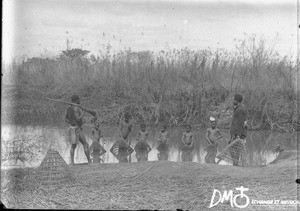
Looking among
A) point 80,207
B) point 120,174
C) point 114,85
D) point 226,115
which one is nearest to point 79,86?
point 114,85

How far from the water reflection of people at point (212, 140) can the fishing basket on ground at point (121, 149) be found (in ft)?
4.13

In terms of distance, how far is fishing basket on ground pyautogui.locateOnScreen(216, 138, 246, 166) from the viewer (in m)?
6.64

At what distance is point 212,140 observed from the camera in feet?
24.2

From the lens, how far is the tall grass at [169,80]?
1043 cm

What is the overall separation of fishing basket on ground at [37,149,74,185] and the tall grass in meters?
5.13

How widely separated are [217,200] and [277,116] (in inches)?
238

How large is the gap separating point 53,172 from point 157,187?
3.96ft

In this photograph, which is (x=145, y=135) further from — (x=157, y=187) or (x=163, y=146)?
(x=157, y=187)

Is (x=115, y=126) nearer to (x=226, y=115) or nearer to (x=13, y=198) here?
(x=226, y=115)

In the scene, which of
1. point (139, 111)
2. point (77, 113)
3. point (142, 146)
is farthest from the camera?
point (139, 111)

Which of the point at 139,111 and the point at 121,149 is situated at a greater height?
the point at 139,111

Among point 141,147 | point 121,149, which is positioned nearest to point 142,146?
point 141,147
